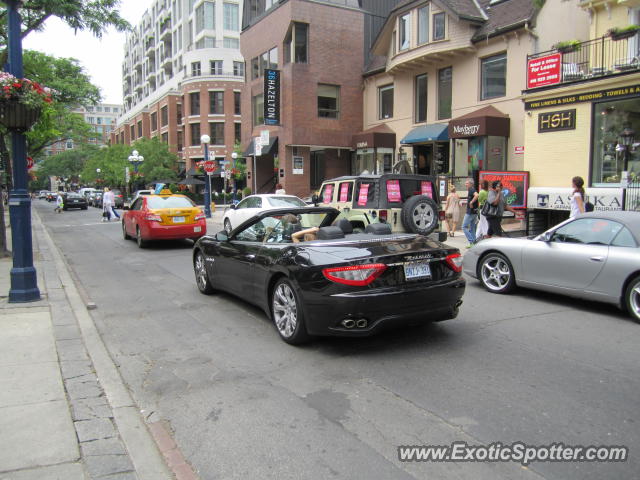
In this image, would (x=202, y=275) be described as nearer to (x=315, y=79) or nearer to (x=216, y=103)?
(x=315, y=79)

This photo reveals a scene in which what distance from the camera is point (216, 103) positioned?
2251 inches

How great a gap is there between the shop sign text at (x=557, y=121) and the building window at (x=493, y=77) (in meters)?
5.42

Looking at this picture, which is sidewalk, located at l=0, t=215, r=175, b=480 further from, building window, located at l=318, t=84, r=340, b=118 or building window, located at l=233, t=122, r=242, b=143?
building window, located at l=233, t=122, r=242, b=143

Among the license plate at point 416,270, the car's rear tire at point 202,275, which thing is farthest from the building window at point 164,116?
the license plate at point 416,270

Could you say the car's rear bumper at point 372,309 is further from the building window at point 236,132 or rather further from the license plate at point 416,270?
the building window at point 236,132

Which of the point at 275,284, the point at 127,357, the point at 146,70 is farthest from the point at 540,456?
the point at 146,70

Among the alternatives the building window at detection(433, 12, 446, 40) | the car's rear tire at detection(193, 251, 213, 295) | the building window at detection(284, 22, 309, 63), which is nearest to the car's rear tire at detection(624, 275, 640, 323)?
the car's rear tire at detection(193, 251, 213, 295)

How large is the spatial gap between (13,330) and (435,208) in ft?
26.8

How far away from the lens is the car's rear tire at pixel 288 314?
536 cm

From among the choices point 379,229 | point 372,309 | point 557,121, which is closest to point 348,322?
point 372,309

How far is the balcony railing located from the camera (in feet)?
46.3

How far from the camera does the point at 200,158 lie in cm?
5744

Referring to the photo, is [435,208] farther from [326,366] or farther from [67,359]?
[67,359]

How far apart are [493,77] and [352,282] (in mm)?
19336
